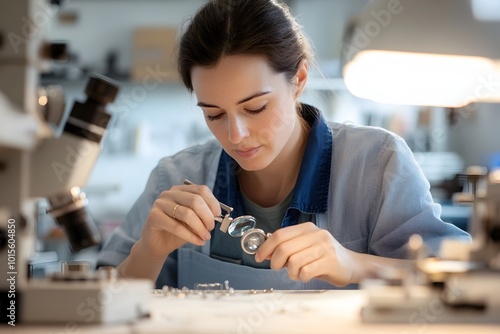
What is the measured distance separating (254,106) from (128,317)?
759mm

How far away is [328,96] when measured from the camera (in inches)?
177

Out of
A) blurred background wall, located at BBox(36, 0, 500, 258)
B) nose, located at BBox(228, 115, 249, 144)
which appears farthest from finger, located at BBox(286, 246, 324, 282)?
blurred background wall, located at BBox(36, 0, 500, 258)

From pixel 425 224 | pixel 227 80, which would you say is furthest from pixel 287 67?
pixel 425 224

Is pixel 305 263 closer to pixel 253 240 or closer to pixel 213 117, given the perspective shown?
pixel 253 240

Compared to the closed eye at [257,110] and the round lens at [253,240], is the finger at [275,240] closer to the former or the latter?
the round lens at [253,240]

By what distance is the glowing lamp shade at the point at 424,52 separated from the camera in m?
1.50

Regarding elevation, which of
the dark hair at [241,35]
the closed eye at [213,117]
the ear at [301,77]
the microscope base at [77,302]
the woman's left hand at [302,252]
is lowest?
the microscope base at [77,302]

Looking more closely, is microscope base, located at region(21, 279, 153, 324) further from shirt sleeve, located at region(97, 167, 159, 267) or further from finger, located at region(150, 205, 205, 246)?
shirt sleeve, located at region(97, 167, 159, 267)

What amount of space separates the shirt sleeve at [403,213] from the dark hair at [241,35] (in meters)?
0.38

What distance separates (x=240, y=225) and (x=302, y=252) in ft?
0.50

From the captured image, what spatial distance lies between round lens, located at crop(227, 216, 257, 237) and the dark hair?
0.44 meters

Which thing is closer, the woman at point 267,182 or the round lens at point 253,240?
the round lens at point 253,240

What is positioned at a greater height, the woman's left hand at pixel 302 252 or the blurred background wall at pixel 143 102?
the blurred background wall at pixel 143 102

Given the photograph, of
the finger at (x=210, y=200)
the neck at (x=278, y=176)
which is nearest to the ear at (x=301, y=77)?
the neck at (x=278, y=176)
